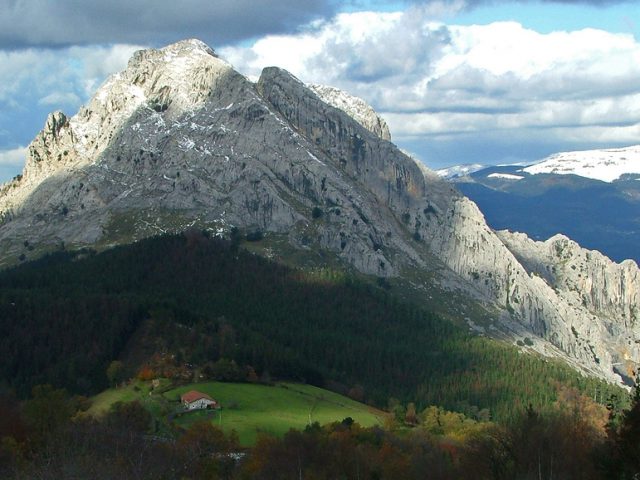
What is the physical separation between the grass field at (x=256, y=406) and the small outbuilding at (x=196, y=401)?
1.54m

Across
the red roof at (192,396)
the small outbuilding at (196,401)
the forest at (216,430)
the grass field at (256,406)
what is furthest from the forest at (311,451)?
the red roof at (192,396)

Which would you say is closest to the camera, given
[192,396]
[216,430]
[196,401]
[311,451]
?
[311,451]

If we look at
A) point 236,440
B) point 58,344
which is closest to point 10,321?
point 58,344

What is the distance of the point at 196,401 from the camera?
496 feet

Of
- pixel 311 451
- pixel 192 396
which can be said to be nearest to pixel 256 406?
pixel 192 396

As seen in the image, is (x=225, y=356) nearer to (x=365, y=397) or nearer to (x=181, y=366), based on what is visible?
(x=181, y=366)

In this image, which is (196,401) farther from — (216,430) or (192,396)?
(216,430)

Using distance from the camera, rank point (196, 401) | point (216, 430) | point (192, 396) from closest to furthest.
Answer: point (216, 430) < point (196, 401) < point (192, 396)

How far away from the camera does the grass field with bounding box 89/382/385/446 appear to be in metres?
144

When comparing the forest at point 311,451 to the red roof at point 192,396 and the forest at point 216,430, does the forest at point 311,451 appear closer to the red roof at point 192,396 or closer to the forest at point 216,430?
the forest at point 216,430

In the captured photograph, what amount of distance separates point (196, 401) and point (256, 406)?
39.8ft

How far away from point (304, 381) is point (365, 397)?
1330cm

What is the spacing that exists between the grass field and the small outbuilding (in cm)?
154

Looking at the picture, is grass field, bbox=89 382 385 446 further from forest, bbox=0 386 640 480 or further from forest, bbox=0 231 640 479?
forest, bbox=0 386 640 480
